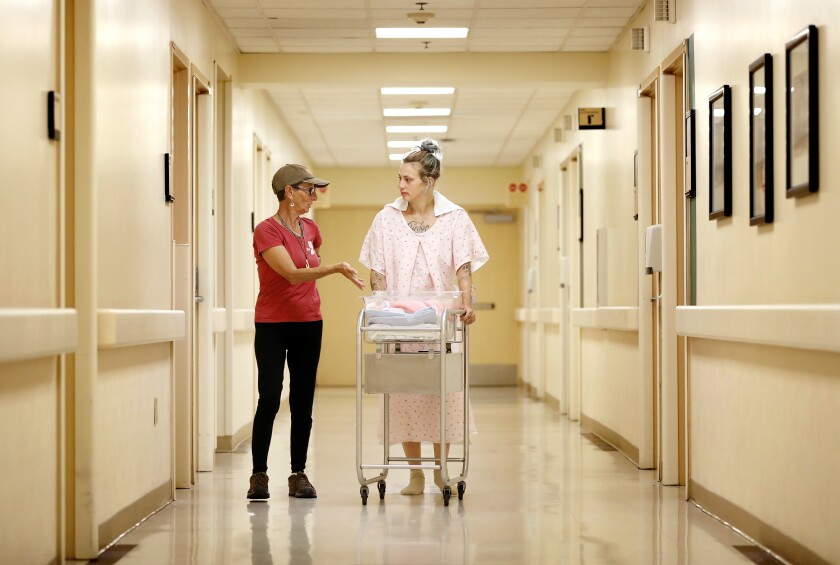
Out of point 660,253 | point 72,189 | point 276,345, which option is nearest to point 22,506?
point 72,189

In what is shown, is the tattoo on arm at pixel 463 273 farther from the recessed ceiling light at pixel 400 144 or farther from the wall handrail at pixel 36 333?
the recessed ceiling light at pixel 400 144

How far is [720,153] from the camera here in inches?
207

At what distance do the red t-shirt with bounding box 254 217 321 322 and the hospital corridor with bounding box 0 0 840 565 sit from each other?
0.04 feet

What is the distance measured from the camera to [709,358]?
5430mm

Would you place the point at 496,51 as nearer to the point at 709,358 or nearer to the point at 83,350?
the point at 709,358

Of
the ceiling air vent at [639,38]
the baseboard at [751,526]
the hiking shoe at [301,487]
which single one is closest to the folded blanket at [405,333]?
the hiking shoe at [301,487]

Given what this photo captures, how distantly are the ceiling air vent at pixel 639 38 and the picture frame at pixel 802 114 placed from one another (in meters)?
2.96

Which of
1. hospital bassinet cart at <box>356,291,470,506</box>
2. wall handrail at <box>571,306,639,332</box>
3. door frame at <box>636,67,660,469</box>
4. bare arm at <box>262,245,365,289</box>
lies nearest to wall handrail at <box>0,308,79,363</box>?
bare arm at <box>262,245,365,289</box>

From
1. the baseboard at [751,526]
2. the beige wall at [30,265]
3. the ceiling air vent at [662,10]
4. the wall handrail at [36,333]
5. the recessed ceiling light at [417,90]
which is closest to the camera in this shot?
the wall handrail at [36,333]

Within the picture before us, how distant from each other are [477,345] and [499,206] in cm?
207

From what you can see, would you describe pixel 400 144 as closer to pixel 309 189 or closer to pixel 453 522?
pixel 309 189

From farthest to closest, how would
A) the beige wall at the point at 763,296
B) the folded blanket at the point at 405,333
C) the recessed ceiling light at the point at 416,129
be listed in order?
the recessed ceiling light at the point at 416,129
the folded blanket at the point at 405,333
the beige wall at the point at 763,296

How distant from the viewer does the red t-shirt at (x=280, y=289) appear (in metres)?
5.53

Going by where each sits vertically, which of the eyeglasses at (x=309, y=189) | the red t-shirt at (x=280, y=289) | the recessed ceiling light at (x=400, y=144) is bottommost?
the red t-shirt at (x=280, y=289)
